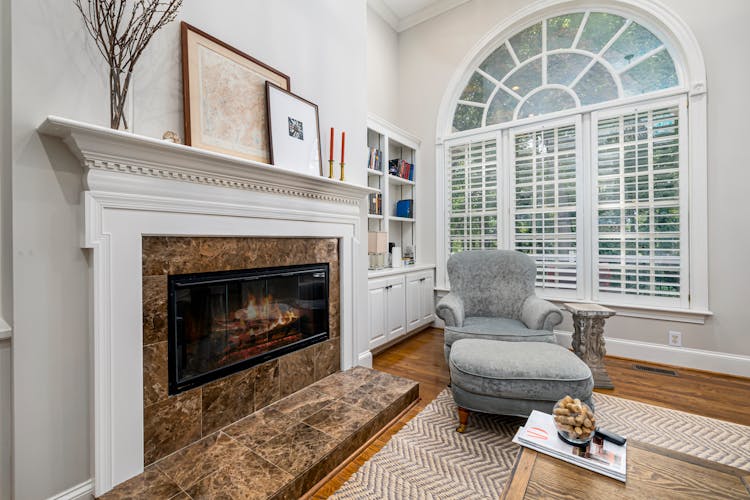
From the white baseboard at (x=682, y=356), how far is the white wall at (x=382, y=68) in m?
3.44

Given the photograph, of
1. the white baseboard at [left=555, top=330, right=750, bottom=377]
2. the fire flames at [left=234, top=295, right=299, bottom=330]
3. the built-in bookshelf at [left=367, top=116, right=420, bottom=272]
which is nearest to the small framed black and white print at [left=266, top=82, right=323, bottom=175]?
the fire flames at [left=234, top=295, right=299, bottom=330]

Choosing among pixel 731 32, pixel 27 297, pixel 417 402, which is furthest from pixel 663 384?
pixel 27 297

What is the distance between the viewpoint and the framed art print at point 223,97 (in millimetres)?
1659

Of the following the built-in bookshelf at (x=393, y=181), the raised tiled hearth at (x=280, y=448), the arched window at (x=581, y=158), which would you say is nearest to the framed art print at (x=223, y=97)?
the raised tiled hearth at (x=280, y=448)

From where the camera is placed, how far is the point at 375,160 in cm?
357

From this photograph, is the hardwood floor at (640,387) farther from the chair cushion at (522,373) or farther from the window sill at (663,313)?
the chair cushion at (522,373)

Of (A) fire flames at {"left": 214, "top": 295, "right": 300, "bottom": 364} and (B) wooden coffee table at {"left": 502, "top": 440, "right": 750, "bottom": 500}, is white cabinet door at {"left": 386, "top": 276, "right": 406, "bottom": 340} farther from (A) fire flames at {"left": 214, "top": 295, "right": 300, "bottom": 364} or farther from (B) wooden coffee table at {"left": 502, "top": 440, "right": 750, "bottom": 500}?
(B) wooden coffee table at {"left": 502, "top": 440, "right": 750, "bottom": 500}

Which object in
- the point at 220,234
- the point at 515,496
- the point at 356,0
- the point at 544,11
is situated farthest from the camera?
the point at 544,11

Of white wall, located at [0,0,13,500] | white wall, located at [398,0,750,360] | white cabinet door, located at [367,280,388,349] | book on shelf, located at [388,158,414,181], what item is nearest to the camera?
white wall, located at [0,0,13,500]

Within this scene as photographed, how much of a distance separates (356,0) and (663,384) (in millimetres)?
3836

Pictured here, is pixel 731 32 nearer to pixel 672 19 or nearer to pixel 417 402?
pixel 672 19

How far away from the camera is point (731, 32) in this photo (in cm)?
266

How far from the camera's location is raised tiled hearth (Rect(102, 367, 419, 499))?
1.33 metres

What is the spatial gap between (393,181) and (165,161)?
114 inches
